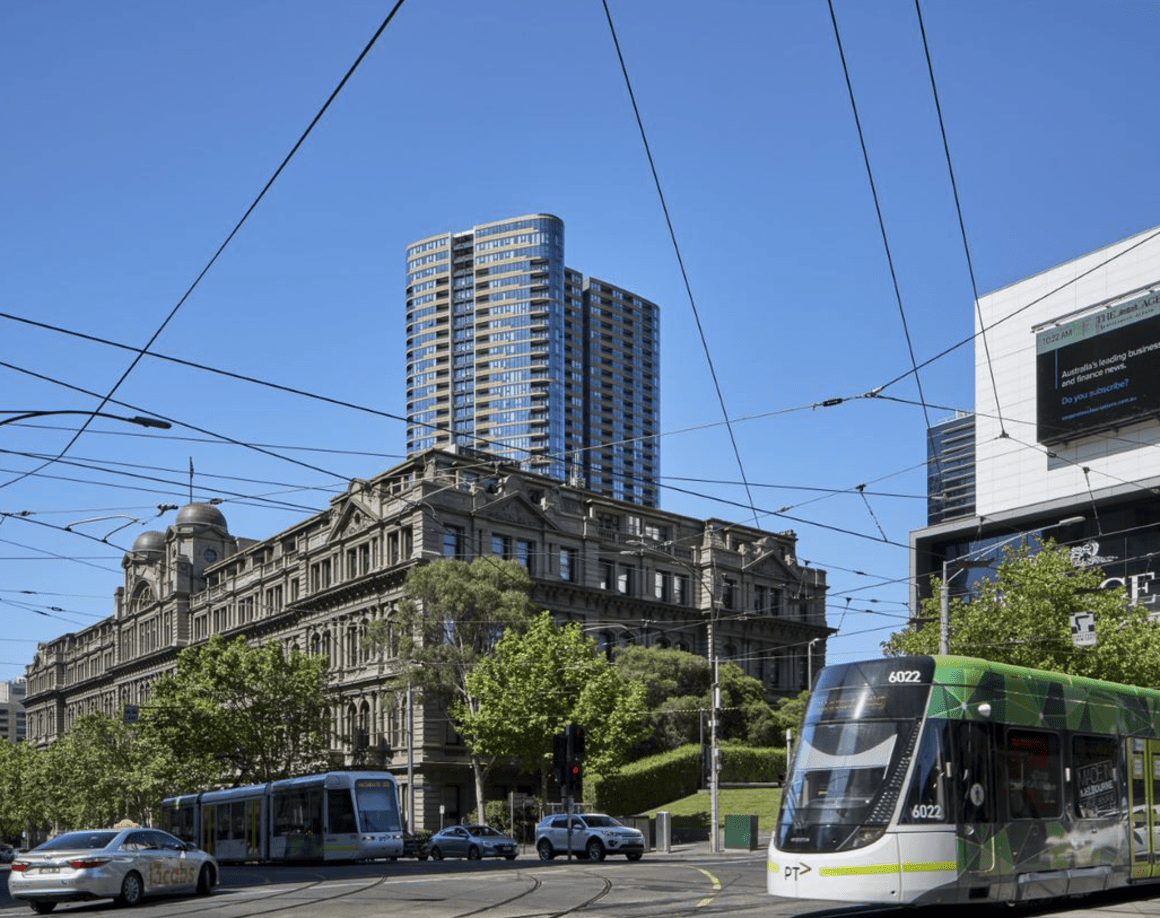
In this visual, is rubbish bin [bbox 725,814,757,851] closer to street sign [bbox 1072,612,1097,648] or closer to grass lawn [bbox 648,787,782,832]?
grass lawn [bbox 648,787,782,832]

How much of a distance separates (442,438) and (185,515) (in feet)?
252

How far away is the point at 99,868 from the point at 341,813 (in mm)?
20292

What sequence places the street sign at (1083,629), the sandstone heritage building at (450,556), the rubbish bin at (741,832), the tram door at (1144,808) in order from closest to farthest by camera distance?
the tram door at (1144,808), the street sign at (1083,629), the rubbish bin at (741,832), the sandstone heritage building at (450,556)

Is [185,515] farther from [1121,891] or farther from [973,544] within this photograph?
[1121,891]

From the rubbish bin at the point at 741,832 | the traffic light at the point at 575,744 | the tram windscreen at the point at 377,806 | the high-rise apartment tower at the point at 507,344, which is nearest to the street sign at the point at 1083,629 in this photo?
the rubbish bin at the point at 741,832

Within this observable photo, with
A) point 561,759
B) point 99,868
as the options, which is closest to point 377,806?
point 561,759

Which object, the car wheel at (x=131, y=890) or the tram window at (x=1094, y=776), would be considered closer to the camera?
the tram window at (x=1094, y=776)

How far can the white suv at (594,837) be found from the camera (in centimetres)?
3938

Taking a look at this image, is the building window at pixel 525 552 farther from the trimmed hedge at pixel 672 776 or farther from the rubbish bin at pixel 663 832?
the rubbish bin at pixel 663 832

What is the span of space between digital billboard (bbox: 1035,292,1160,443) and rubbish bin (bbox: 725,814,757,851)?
30481mm

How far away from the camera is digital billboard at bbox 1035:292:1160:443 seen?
226 feet

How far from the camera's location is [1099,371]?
7144cm

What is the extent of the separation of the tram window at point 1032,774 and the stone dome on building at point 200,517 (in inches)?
3613

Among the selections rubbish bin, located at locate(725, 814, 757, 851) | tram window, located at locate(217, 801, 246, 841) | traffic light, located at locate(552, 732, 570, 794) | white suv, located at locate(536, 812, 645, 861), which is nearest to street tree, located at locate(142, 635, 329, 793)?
tram window, located at locate(217, 801, 246, 841)
